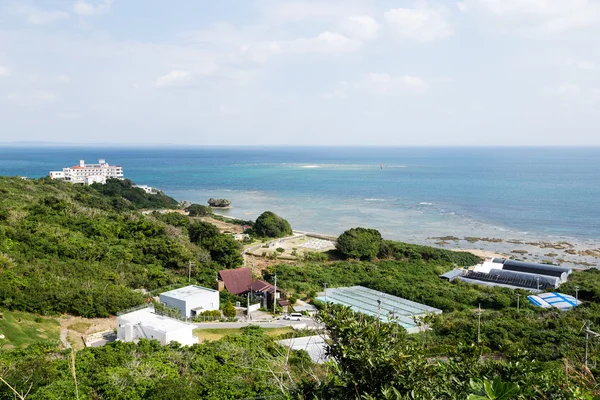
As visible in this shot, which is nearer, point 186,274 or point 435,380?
point 435,380

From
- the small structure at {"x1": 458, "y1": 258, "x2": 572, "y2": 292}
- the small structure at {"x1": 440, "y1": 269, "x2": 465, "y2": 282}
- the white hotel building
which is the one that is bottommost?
the small structure at {"x1": 440, "y1": 269, "x2": 465, "y2": 282}

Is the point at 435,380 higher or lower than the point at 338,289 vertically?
higher

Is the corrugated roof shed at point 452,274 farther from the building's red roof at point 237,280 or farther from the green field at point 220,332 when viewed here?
the green field at point 220,332

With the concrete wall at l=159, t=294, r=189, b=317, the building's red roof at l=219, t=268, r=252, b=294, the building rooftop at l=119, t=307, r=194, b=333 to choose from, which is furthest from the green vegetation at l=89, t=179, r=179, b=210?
the building rooftop at l=119, t=307, r=194, b=333

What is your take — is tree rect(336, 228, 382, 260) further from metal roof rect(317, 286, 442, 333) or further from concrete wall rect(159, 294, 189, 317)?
concrete wall rect(159, 294, 189, 317)

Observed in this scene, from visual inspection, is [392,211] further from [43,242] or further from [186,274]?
[43,242]

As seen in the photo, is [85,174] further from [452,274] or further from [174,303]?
[452,274]

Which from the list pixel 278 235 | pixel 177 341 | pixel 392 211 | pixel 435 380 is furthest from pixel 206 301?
pixel 392 211

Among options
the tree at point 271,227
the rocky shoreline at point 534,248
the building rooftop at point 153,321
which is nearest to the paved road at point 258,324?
the building rooftop at point 153,321
